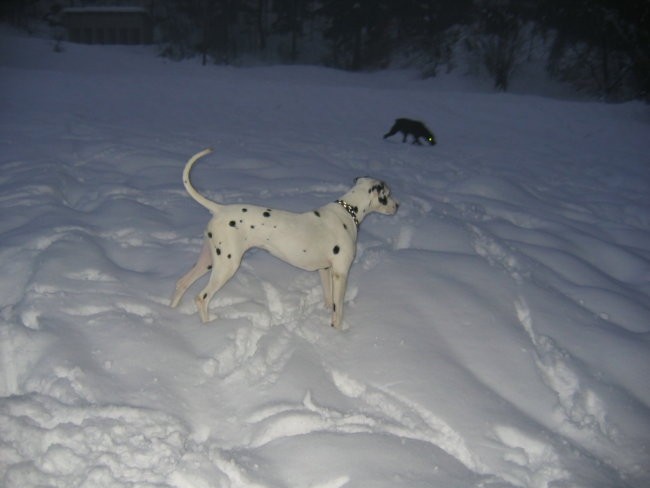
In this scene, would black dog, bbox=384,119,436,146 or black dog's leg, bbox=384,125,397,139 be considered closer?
black dog, bbox=384,119,436,146

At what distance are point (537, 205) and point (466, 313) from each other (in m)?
3.31

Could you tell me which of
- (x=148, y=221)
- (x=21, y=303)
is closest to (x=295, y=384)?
(x=21, y=303)

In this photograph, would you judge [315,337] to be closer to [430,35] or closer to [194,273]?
[194,273]

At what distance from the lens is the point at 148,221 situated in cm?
464

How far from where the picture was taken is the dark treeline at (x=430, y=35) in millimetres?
14273

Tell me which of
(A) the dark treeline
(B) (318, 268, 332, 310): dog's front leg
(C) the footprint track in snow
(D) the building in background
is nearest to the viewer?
(C) the footprint track in snow

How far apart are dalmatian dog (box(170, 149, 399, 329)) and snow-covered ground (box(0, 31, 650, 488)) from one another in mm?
A: 320

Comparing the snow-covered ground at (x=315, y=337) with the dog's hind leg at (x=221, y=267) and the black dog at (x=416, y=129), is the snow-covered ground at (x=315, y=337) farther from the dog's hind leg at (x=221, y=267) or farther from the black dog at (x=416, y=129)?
the black dog at (x=416, y=129)

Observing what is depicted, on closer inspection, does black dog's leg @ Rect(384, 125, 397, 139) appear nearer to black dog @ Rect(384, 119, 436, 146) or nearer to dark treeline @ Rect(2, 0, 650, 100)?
black dog @ Rect(384, 119, 436, 146)

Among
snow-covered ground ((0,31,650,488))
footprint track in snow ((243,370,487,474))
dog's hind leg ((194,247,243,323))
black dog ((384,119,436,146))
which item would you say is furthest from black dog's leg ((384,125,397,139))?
footprint track in snow ((243,370,487,474))

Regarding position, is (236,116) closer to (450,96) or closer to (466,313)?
(450,96)

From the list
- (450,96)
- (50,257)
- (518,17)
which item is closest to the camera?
(50,257)

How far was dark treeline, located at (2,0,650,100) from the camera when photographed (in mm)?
14273

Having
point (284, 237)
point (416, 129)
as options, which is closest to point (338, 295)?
point (284, 237)
